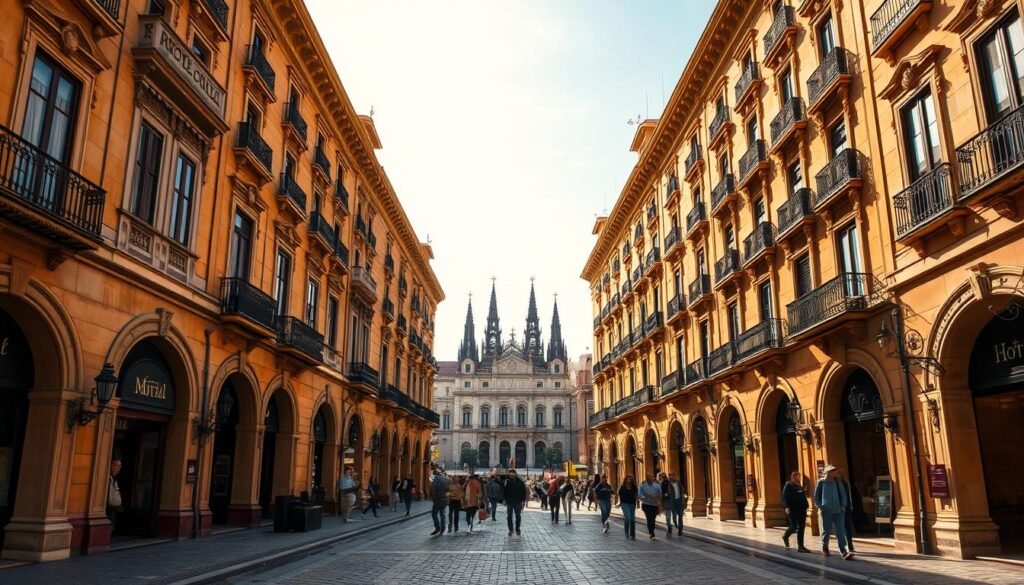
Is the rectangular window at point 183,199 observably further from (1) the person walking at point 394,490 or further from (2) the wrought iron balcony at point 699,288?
(1) the person walking at point 394,490

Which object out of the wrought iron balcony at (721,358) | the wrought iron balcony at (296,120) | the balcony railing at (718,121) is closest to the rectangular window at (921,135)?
the wrought iron balcony at (721,358)

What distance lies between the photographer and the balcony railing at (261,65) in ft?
64.1

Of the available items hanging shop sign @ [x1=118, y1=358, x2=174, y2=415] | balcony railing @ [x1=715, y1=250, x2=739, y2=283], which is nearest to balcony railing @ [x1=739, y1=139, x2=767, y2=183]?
balcony railing @ [x1=715, y1=250, x2=739, y2=283]

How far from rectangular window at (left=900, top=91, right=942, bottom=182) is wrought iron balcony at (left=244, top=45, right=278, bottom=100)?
1564 cm

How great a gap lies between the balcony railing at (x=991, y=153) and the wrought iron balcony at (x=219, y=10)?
1601cm

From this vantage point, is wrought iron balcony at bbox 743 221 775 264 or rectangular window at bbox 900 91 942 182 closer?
rectangular window at bbox 900 91 942 182

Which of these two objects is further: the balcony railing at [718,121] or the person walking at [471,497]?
the balcony railing at [718,121]

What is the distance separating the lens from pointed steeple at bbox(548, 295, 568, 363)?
447ft

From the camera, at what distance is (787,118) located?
798 inches

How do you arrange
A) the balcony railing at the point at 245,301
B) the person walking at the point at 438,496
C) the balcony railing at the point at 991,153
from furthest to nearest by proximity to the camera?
the person walking at the point at 438,496 → the balcony railing at the point at 245,301 → the balcony railing at the point at 991,153

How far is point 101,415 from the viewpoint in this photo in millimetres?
12883

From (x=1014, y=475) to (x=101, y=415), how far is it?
18011 millimetres

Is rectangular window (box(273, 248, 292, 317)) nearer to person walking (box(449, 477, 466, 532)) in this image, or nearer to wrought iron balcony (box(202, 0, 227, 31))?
wrought iron balcony (box(202, 0, 227, 31))

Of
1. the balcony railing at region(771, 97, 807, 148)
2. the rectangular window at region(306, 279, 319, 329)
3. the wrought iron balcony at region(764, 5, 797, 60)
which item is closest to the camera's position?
the balcony railing at region(771, 97, 807, 148)
